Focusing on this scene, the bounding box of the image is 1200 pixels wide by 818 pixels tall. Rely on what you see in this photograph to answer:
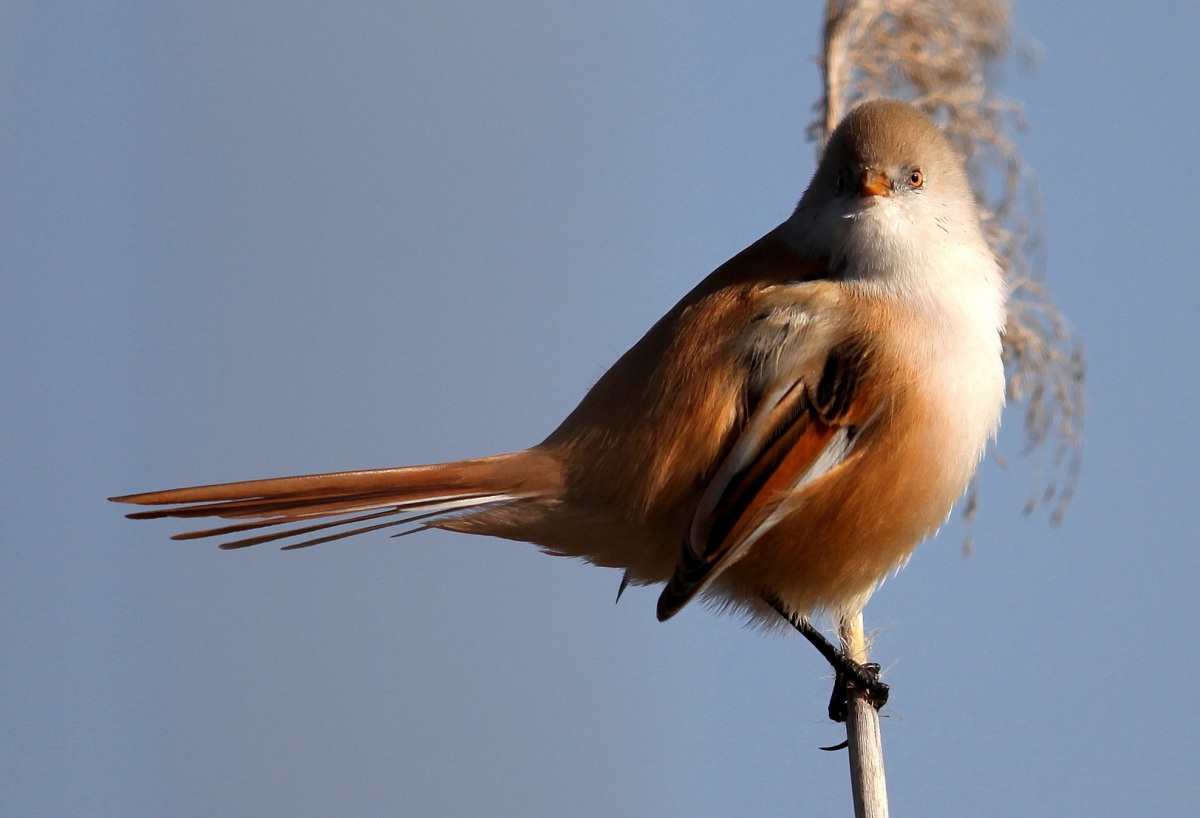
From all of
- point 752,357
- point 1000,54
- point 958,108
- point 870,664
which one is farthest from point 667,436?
point 1000,54

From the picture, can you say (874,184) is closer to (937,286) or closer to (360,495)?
(937,286)

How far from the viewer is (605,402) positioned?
1912 millimetres

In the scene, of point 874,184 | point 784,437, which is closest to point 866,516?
point 784,437

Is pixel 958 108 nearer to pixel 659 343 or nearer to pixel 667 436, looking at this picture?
pixel 659 343

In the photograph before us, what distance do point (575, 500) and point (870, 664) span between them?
655 mm

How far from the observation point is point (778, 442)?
5.60 ft

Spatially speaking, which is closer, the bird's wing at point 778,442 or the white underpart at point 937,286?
the bird's wing at point 778,442

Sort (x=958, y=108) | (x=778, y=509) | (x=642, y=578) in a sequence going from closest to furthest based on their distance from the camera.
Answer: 1. (x=778, y=509)
2. (x=642, y=578)
3. (x=958, y=108)

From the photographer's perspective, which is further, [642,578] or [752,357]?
[642,578]

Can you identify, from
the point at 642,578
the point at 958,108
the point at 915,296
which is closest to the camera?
the point at 915,296

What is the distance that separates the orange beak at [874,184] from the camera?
1.87 m

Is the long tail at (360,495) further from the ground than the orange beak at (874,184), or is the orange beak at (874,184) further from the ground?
the orange beak at (874,184)

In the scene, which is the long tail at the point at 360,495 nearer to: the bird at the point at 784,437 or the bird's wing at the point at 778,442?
the bird at the point at 784,437

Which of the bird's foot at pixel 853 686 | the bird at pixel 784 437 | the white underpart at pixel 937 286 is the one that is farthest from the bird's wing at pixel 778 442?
the bird's foot at pixel 853 686
